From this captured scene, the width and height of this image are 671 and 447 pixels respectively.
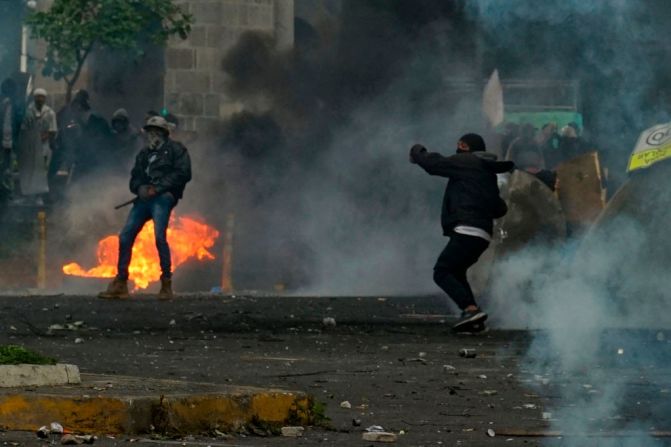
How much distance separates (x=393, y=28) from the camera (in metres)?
27.7

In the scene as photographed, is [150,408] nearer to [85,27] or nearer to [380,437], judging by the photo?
[380,437]

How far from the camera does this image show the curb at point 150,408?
25.7 ft

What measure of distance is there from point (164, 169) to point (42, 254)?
13.9 feet

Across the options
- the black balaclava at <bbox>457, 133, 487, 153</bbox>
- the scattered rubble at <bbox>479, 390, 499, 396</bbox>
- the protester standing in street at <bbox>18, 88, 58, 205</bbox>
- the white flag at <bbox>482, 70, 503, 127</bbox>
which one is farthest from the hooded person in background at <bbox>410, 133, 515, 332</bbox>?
the protester standing in street at <bbox>18, 88, 58, 205</bbox>

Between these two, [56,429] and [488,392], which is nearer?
[56,429]

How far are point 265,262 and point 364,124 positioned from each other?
3.90m

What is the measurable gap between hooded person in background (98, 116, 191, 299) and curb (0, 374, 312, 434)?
27.8ft

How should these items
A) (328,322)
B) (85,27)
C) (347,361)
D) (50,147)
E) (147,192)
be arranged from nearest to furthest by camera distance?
(347,361) → (328,322) → (147,192) → (50,147) → (85,27)

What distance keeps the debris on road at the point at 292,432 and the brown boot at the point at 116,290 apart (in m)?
8.91

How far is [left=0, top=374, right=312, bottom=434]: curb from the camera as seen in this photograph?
25.7 feet

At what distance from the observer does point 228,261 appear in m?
21.5

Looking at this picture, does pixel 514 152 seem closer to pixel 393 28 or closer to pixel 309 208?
pixel 309 208

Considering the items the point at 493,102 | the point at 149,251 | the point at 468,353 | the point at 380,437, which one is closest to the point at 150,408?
the point at 380,437

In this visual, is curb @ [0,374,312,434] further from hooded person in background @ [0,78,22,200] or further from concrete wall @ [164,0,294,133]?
concrete wall @ [164,0,294,133]
